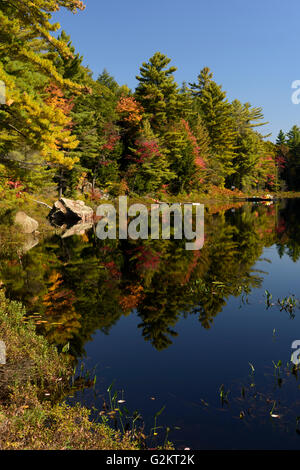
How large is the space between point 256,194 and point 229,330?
73949mm

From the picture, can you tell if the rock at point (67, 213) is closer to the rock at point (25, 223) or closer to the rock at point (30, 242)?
the rock at point (25, 223)

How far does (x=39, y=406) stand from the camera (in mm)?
5121

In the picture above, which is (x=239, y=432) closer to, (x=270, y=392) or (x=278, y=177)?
(x=270, y=392)

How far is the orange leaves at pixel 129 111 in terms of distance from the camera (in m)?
42.8

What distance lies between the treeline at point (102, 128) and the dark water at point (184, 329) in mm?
5084

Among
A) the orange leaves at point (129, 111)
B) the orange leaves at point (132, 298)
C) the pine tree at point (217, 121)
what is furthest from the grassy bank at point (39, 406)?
the pine tree at point (217, 121)

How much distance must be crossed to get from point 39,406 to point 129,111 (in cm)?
4200

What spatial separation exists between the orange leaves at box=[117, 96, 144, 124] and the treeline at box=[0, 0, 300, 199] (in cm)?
12

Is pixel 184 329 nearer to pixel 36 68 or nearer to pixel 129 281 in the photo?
pixel 129 281

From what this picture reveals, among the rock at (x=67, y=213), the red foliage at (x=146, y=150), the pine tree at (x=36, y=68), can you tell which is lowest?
the rock at (x=67, y=213)

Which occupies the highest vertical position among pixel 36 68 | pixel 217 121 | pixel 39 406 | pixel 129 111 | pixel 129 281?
pixel 217 121

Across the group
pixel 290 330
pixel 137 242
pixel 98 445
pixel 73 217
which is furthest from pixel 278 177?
pixel 98 445

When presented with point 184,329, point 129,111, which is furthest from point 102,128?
point 184,329

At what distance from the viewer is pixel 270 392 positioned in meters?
5.95
